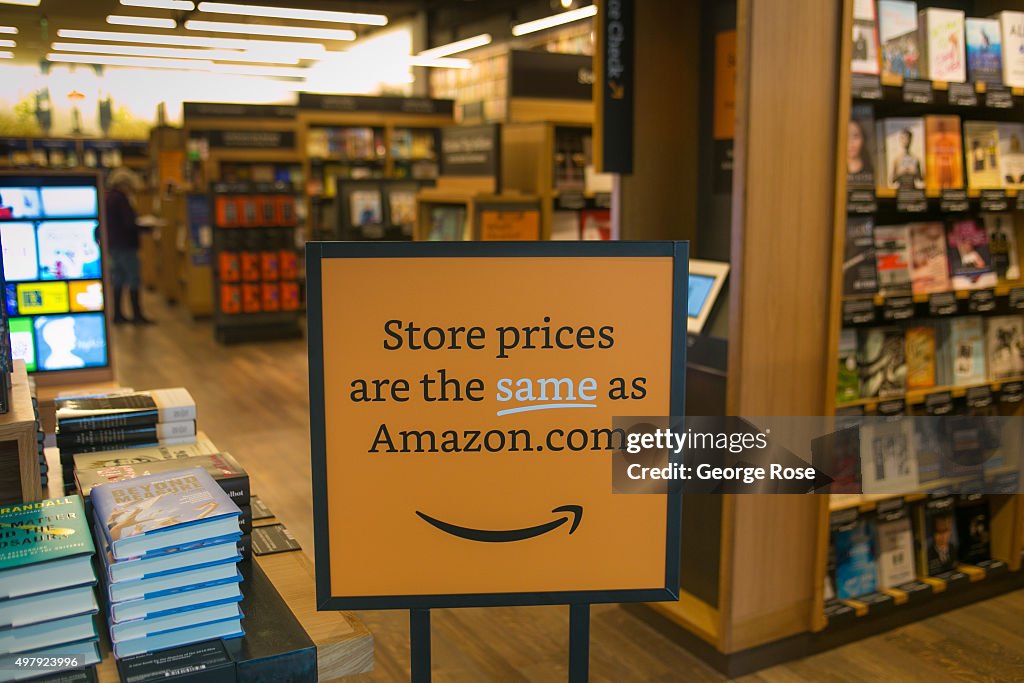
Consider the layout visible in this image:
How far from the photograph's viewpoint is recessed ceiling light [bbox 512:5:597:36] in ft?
34.6

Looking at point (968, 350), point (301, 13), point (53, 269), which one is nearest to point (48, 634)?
point (53, 269)

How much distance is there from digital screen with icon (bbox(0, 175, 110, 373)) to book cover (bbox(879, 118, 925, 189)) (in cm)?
255

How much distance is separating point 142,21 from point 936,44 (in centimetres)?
716

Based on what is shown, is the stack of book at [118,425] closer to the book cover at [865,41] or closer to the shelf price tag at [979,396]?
the book cover at [865,41]

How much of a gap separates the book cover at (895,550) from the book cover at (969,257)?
0.87 m

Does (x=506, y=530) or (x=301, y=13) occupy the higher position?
(x=301, y=13)

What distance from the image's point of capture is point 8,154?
47.0 feet

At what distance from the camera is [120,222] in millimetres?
9469

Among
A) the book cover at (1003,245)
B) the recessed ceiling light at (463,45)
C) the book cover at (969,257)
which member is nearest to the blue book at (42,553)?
the book cover at (969,257)

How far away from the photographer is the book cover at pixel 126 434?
76.4 inches

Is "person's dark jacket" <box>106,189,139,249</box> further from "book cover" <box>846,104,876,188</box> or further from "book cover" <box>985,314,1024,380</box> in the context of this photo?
"book cover" <box>985,314,1024,380</box>

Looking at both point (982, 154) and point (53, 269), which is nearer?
point (53, 269)

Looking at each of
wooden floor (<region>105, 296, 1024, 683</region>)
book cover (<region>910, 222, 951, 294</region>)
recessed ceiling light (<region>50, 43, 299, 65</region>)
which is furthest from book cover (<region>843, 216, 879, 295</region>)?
recessed ceiling light (<region>50, 43, 299, 65</region>)

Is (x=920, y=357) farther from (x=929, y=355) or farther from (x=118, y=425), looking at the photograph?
(x=118, y=425)
